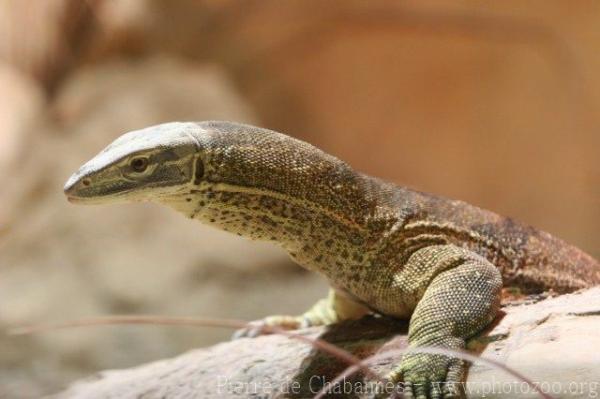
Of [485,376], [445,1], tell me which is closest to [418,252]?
[485,376]

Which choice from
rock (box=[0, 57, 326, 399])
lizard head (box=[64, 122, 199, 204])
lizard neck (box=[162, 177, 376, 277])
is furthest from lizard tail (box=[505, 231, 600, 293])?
rock (box=[0, 57, 326, 399])

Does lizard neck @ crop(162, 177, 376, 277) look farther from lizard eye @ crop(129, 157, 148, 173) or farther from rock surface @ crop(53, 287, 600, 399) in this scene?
rock surface @ crop(53, 287, 600, 399)

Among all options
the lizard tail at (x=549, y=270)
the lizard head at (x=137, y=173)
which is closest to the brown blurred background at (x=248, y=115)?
the lizard tail at (x=549, y=270)

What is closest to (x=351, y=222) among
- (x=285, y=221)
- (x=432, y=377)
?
(x=285, y=221)

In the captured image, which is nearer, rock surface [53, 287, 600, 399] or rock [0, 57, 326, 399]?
rock surface [53, 287, 600, 399]

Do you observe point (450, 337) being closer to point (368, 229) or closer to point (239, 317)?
point (368, 229)

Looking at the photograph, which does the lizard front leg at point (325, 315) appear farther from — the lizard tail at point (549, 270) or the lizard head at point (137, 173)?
the lizard head at point (137, 173)
